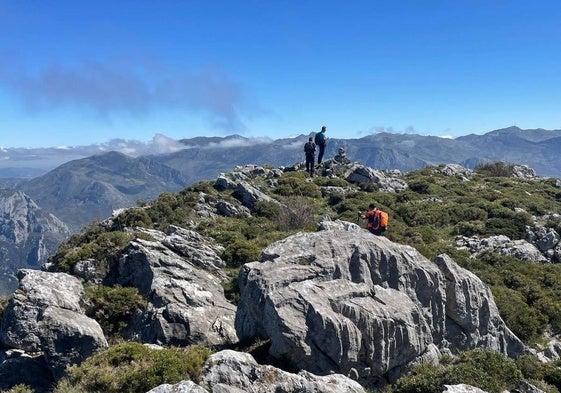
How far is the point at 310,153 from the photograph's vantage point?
45562 mm

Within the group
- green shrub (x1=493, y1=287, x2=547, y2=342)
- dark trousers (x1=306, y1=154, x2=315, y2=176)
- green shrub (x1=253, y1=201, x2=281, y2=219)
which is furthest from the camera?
dark trousers (x1=306, y1=154, x2=315, y2=176)

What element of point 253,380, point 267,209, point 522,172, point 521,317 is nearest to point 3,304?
point 253,380

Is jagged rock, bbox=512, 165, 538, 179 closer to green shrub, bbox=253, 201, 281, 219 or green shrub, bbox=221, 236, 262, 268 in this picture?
green shrub, bbox=253, 201, 281, 219

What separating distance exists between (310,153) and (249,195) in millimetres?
11973

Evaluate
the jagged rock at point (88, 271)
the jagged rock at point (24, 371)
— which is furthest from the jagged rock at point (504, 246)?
the jagged rock at point (24, 371)

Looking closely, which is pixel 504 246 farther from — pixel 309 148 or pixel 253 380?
pixel 253 380

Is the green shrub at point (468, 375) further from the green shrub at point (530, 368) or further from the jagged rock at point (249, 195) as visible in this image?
the jagged rock at point (249, 195)

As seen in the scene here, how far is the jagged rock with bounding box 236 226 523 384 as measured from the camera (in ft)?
40.2

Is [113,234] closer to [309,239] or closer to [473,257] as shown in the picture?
[309,239]

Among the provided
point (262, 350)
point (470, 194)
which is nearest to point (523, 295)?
point (262, 350)

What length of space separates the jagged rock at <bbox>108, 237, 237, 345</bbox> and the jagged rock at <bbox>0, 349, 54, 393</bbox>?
282 cm

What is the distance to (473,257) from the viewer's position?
87.0 ft

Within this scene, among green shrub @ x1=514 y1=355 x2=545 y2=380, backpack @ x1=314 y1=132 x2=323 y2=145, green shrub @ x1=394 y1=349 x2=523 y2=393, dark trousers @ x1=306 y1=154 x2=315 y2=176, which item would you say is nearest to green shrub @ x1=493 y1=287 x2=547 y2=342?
green shrub @ x1=514 y1=355 x2=545 y2=380

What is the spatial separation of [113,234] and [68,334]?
8381 mm
